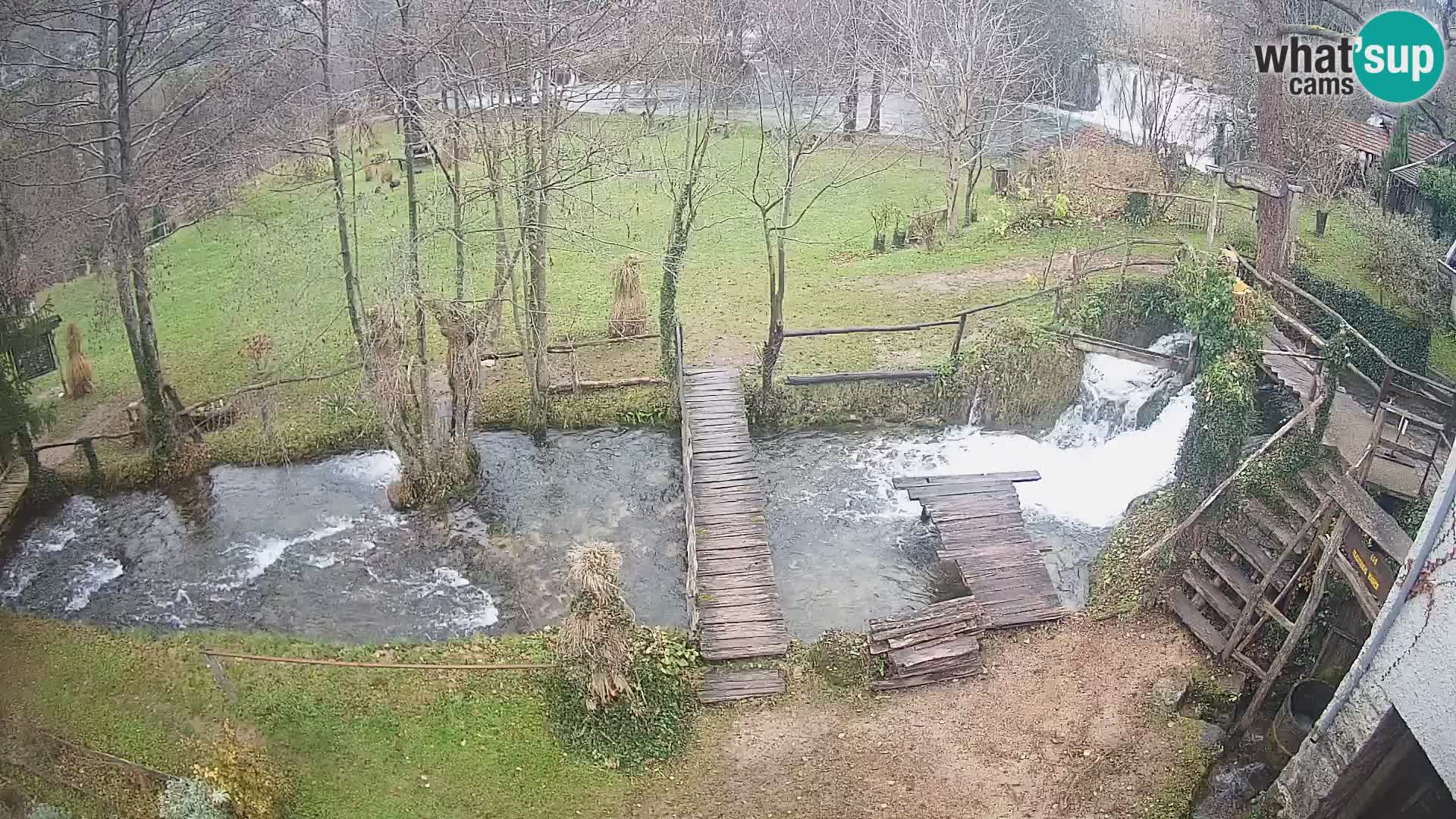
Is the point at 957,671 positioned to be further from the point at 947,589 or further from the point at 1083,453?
the point at 1083,453

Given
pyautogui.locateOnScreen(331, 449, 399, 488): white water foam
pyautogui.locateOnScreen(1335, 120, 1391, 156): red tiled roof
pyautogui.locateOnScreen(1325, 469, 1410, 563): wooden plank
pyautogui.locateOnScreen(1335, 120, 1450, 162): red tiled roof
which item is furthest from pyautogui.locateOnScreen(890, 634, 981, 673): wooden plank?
pyautogui.locateOnScreen(1335, 120, 1391, 156): red tiled roof

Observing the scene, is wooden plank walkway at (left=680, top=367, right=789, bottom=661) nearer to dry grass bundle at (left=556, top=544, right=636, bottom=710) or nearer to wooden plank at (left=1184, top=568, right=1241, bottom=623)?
dry grass bundle at (left=556, top=544, right=636, bottom=710)

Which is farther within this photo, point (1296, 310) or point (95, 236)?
point (95, 236)

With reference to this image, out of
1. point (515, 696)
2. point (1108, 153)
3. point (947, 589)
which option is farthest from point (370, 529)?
point (1108, 153)

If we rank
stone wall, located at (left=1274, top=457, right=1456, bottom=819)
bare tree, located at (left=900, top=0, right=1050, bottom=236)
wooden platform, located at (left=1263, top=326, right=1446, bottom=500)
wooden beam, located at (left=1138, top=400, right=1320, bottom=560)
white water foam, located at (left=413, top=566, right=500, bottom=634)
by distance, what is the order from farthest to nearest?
bare tree, located at (left=900, top=0, right=1050, bottom=236) → white water foam, located at (left=413, top=566, right=500, bottom=634) → wooden beam, located at (left=1138, top=400, right=1320, bottom=560) → wooden platform, located at (left=1263, top=326, right=1446, bottom=500) → stone wall, located at (left=1274, top=457, right=1456, bottom=819)

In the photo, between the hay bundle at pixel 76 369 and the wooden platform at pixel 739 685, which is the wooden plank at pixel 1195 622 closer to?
the wooden platform at pixel 739 685

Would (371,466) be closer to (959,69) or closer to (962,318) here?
(962,318)
